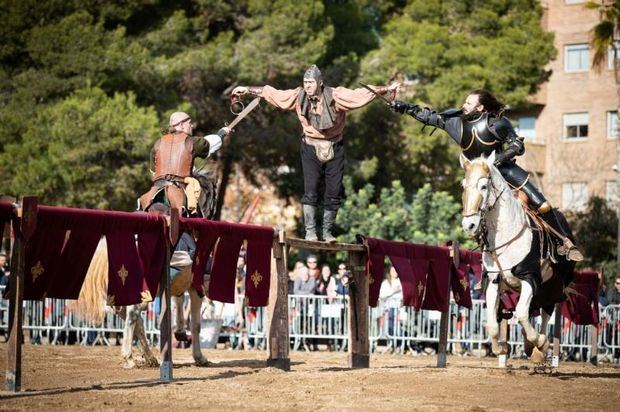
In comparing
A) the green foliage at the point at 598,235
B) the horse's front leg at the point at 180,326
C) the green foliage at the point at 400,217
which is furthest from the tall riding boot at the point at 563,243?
the green foliage at the point at 598,235

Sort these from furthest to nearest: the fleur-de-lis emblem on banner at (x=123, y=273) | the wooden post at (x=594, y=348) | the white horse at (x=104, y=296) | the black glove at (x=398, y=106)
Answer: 1. the wooden post at (x=594, y=348)
2. the black glove at (x=398, y=106)
3. the white horse at (x=104, y=296)
4. the fleur-de-lis emblem on banner at (x=123, y=273)

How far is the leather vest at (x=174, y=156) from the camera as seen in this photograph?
13.2m

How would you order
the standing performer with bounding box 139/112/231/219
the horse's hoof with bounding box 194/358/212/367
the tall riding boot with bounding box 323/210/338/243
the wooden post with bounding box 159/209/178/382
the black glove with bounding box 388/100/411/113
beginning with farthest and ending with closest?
1. the horse's hoof with bounding box 194/358/212/367
2. the tall riding boot with bounding box 323/210/338/243
3. the black glove with bounding box 388/100/411/113
4. the standing performer with bounding box 139/112/231/219
5. the wooden post with bounding box 159/209/178/382

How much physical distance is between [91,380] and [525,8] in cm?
2971

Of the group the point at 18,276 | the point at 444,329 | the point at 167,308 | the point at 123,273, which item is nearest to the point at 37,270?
the point at 18,276

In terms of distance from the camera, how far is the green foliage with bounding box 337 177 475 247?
32.6 m

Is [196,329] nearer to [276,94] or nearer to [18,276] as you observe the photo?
[276,94]

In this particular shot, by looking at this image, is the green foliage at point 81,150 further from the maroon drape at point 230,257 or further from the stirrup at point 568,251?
the stirrup at point 568,251

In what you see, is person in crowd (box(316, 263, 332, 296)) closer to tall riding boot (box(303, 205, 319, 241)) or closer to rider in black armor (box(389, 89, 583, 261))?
tall riding boot (box(303, 205, 319, 241))

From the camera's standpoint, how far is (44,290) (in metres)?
10.2

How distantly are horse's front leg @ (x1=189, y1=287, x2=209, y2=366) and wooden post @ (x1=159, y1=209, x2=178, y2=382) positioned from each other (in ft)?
7.50

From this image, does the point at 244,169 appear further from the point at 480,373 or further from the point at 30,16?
the point at 480,373

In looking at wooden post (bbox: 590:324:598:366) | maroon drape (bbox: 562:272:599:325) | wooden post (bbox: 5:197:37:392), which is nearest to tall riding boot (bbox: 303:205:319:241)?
wooden post (bbox: 5:197:37:392)

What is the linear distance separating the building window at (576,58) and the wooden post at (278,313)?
135 ft
